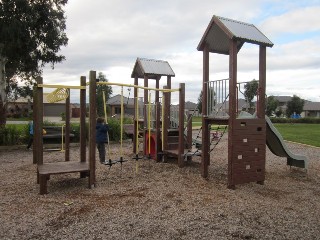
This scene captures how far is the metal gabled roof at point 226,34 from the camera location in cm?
665

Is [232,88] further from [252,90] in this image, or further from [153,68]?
[153,68]

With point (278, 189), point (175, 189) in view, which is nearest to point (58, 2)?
point (175, 189)

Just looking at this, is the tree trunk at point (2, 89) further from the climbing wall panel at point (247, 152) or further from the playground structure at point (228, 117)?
the climbing wall panel at point (247, 152)

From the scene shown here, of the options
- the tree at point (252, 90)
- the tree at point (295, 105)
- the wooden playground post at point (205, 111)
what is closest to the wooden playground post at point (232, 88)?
the tree at point (252, 90)

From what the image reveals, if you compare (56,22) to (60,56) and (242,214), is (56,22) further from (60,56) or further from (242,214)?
(242,214)

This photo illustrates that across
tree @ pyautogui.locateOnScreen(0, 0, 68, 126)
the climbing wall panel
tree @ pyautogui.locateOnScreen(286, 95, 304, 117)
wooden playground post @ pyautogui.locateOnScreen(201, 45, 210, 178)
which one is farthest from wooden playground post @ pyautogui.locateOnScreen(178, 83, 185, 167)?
tree @ pyautogui.locateOnScreen(286, 95, 304, 117)

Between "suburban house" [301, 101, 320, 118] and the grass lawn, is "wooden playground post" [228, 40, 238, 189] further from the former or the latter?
"suburban house" [301, 101, 320, 118]

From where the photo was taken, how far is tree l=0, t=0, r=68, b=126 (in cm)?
1165

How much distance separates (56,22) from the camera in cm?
1350

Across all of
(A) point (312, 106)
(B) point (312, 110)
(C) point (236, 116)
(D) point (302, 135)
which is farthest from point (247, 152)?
(A) point (312, 106)

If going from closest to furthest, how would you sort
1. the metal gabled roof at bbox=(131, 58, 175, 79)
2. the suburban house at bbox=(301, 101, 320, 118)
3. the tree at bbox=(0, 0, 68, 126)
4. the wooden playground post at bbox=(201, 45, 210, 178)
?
the wooden playground post at bbox=(201, 45, 210, 178)
the metal gabled roof at bbox=(131, 58, 175, 79)
the tree at bbox=(0, 0, 68, 126)
the suburban house at bbox=(301, 101, 320, 118)

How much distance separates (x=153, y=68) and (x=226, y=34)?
15.4 ft

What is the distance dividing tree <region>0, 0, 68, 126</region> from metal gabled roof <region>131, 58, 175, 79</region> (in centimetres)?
434

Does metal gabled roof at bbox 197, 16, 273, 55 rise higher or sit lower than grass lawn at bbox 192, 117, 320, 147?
higher
